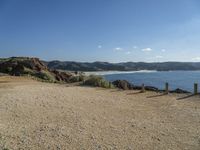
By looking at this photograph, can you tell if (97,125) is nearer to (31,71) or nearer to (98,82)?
(98,82)

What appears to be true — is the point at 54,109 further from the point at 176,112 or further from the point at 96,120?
the point at 176,112

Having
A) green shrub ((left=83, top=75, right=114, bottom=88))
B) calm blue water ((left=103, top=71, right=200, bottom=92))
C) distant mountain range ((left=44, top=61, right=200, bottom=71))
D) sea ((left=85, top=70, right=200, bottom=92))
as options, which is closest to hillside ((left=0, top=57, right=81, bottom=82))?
green shrub ((left=83, top=75, right=114, bottom=88))

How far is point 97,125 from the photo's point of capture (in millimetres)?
9086

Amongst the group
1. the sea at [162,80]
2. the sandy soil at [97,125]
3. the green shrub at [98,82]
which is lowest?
the sea at [162,80]

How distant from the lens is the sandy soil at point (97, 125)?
7191 millimetres

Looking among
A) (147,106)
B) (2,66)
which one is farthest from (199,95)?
(2,66)

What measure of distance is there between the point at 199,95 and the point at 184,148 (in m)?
10.9

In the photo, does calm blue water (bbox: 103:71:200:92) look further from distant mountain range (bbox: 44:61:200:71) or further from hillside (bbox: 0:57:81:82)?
distant mountain range (bbox: 44:61:200:71)

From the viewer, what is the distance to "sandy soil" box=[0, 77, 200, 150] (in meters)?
7.19

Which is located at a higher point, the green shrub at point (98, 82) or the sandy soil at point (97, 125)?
the green shrub at point (98, 82)

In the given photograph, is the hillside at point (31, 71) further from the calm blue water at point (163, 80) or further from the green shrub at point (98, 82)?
the calm blue water at point (163, 80)

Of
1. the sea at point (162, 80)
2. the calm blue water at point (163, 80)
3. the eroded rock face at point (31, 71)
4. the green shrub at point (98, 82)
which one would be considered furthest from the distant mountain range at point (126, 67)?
the green shrub at point (98, 82)

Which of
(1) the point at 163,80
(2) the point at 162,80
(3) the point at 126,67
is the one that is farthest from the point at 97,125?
(3) the point at 126,67

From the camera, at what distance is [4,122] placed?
9.06 metres
